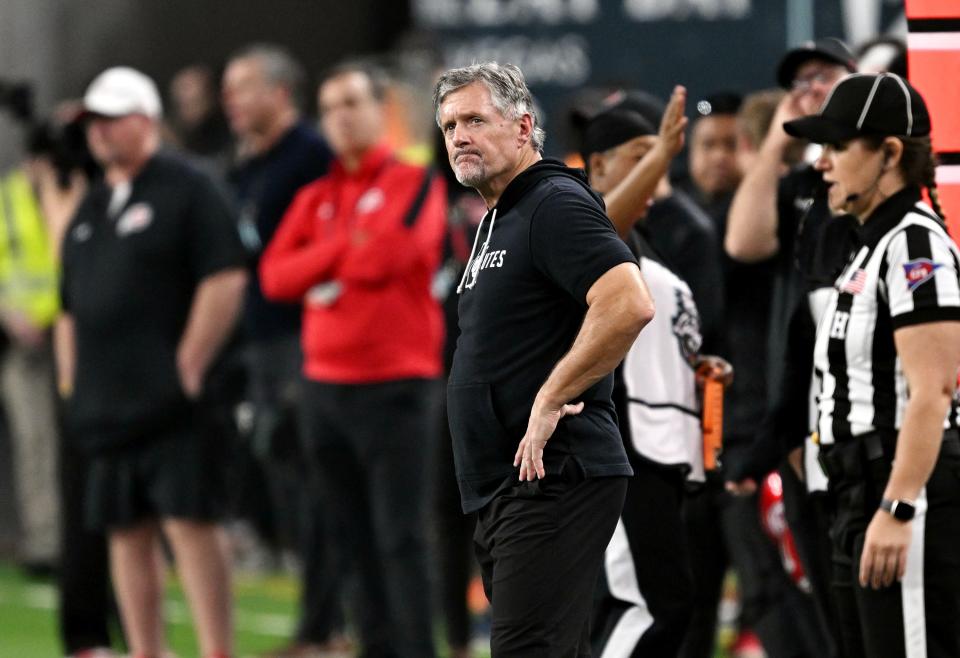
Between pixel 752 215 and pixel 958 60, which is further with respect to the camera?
pixel 752 215

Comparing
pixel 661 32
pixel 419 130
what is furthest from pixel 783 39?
pixel 419 130

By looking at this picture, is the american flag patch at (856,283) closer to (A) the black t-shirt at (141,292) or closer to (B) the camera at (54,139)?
(A) the black t-shirt at (141,292)

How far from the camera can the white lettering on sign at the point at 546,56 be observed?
34.1ft

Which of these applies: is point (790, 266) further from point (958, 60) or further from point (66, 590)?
point (66, 590)

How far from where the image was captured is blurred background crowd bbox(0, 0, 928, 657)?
20.4ft

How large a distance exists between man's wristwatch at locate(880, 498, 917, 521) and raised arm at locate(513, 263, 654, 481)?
705mm

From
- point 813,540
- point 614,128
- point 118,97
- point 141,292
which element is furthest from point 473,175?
point 118,97

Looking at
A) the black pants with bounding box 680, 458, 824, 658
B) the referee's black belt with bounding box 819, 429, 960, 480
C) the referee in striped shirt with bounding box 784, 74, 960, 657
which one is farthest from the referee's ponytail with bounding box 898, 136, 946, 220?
the black pants with bounding box 680, 458, 824, 658

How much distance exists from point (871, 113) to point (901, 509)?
98 centimetres

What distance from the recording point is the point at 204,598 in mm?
7152

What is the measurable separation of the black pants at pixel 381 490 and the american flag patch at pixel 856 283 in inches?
112

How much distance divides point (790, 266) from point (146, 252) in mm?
2669

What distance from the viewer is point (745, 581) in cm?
628

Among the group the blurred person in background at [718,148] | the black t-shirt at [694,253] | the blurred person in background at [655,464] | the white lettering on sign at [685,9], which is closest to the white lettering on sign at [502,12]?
the white lettering on sign at [685,9]
